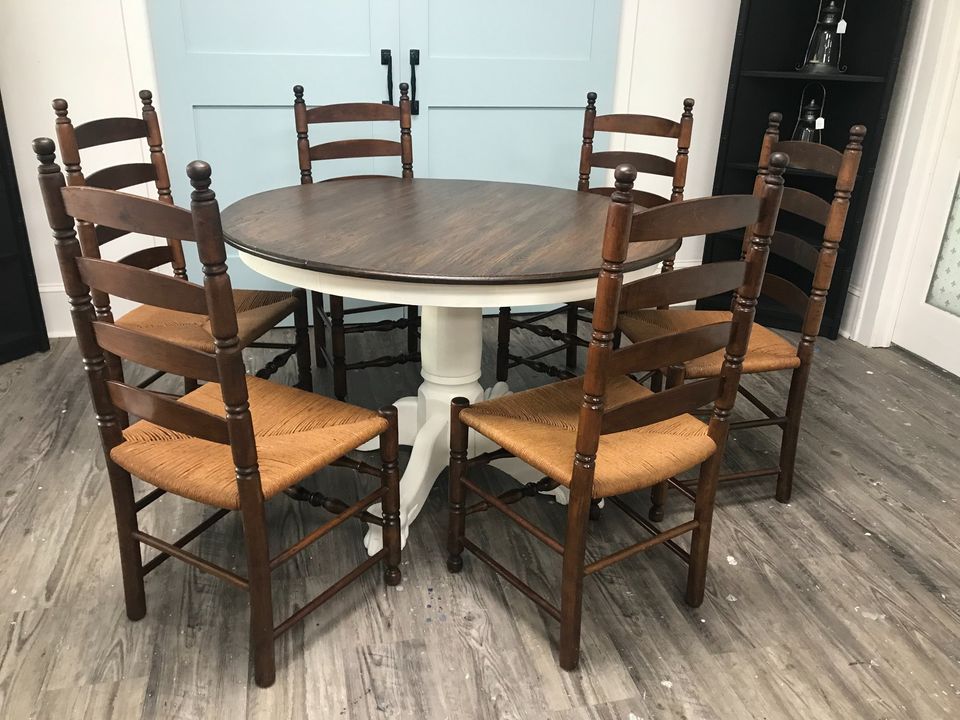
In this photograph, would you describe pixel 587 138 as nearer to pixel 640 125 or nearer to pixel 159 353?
pixel 640 125

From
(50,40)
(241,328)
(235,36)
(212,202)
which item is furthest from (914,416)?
(50,40)

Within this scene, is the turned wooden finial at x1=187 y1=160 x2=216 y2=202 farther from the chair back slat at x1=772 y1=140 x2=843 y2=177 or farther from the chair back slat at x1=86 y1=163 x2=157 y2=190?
the chair back slat at x1=772 y1=140 x2=843 y2=177

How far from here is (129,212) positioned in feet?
3.82

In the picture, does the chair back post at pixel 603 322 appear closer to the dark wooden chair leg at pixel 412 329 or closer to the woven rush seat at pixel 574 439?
the woven rush seat at pixel 574 439

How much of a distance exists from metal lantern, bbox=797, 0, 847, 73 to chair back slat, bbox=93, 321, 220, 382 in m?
2.79

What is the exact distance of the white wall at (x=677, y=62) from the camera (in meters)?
Result: 3.17

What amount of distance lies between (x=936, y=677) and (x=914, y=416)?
1.30 metres

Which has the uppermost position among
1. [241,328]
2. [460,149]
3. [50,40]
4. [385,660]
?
[50,40]

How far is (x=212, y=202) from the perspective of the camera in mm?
1099

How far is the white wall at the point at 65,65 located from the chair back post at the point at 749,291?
2414 millimetres

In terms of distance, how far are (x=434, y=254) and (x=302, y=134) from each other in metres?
1.20

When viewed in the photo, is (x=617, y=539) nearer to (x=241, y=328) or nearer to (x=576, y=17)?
(x=241, y=328)

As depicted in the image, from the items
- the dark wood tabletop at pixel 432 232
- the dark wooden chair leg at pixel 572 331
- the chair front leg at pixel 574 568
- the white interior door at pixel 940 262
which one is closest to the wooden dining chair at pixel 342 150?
the dark wood tabletop at pixel 432 232

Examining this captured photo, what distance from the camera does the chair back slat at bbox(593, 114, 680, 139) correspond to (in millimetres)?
2502
